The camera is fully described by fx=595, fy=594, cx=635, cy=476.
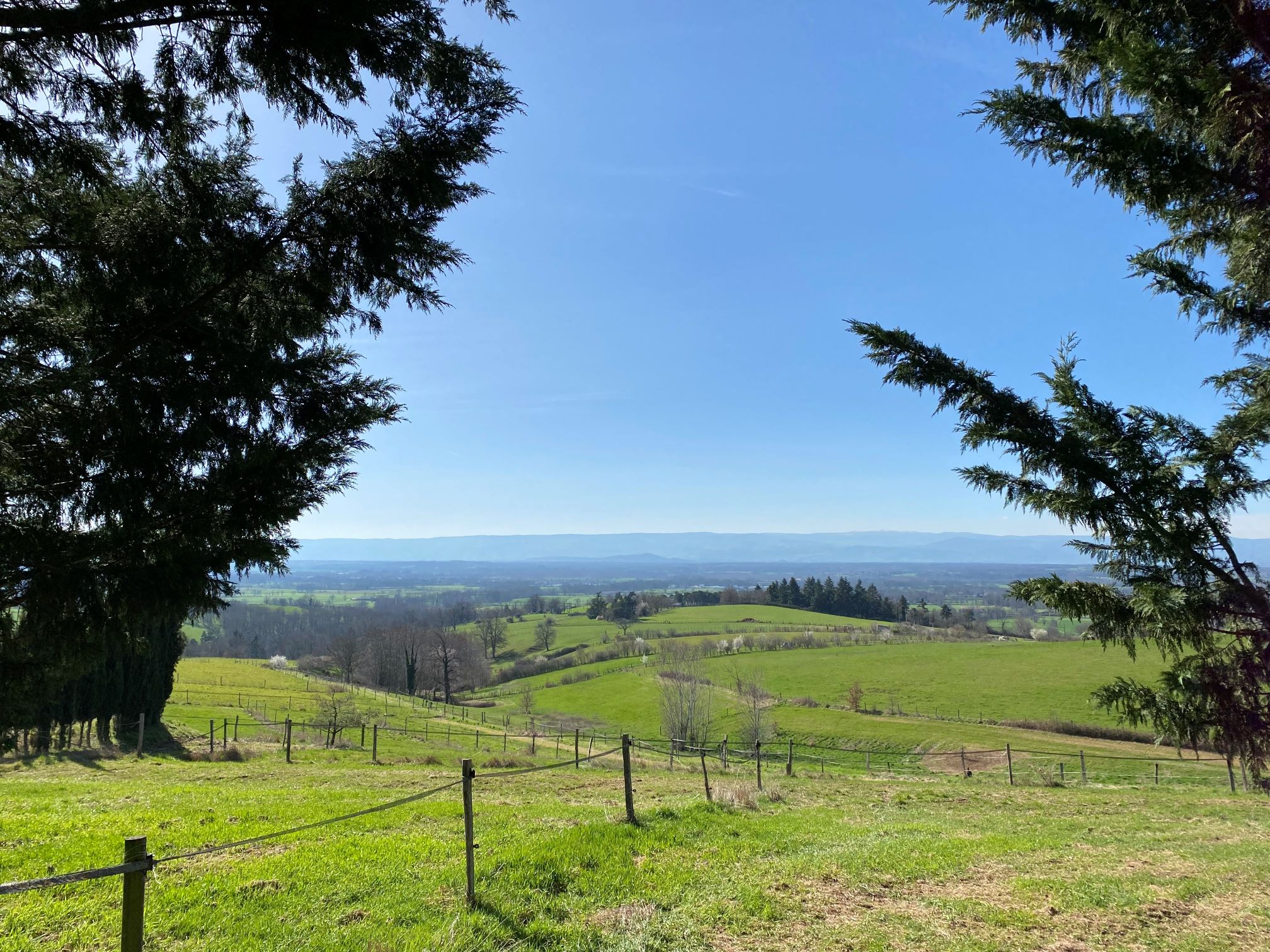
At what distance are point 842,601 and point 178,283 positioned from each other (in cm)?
12651

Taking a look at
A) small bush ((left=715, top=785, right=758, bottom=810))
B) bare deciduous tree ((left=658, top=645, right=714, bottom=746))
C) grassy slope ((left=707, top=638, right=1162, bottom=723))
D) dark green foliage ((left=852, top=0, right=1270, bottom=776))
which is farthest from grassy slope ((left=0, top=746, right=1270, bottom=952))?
grassy slope ((left=707, top=638, right=1162, bottom=723))

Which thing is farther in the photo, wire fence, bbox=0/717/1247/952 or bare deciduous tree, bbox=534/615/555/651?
bare deciduous tree, bbox=534/615/555/651

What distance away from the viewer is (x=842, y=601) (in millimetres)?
119500

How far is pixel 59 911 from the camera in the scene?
5004 millimetres

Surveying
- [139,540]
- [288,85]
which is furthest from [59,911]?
[288,85]

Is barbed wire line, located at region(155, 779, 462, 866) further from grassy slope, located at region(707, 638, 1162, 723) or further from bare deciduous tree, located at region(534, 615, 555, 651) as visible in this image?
bare deciduous tree, located at region(534, 615, 555, 651)

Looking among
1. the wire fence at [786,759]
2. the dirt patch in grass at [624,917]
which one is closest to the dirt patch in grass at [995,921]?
the dirt patch in grass at [624,917]

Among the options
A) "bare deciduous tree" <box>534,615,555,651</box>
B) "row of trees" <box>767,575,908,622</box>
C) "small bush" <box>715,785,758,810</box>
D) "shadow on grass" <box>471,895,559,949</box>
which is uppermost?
"shadow on grass" <box>471,895,559,949</box>

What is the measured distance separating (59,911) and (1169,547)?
8.94 m

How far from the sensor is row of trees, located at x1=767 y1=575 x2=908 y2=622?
114688mm

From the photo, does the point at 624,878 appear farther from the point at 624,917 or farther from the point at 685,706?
the point at 685,706

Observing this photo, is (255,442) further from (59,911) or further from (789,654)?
(789,654)

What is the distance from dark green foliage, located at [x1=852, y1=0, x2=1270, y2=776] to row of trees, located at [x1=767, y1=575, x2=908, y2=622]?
117 meters

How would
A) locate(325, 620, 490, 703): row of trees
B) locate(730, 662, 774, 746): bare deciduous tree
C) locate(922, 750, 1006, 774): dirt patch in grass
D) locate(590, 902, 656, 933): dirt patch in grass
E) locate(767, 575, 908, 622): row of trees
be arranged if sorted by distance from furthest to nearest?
locate(767, 575, 908, 622): row of trees < locate(325, 620, 490, 703): row of trees < locate(730, 662, 774, 746): bare deciduous tree < locate(922, 750, 1006, 774): dirt patch in grass < locate(590, 902, 656, 933): dirt patch in grass
